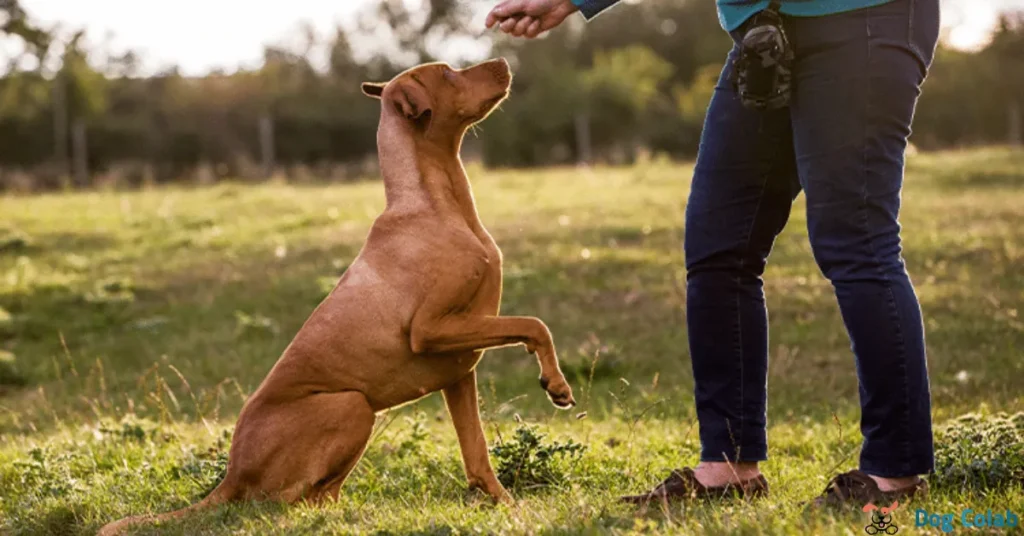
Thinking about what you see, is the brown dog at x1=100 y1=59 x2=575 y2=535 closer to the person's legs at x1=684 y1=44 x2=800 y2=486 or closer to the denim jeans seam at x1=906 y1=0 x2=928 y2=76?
the person's legs at x1=684 y1=44 x2=800 y2=486

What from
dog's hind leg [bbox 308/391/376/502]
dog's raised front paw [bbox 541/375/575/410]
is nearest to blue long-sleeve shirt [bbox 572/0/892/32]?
dog's raised front paw [bbox 541/375/575/410]

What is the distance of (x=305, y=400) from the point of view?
12.9 feet

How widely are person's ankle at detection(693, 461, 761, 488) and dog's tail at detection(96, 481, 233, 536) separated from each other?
5.54 ft

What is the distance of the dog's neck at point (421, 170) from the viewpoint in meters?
3.99

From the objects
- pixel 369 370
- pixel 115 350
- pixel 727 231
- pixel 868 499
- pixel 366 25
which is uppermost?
pixel 366 25

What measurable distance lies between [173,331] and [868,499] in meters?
7.54

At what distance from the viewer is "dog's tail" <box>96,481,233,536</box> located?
3.76 metres

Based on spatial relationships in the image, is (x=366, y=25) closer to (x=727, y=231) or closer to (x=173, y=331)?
(x=173, y=331)

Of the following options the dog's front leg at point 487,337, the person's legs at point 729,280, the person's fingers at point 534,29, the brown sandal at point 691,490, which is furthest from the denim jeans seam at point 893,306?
the person's fingers at point 534,29

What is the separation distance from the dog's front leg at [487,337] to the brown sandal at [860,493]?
3.00 feet

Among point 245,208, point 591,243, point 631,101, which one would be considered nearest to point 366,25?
Result: point 631,101

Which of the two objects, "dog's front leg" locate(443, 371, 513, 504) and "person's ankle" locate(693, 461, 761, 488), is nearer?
"person's ankle" locate(693, 461, 761, 488)

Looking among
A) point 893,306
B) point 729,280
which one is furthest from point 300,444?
point 893,306

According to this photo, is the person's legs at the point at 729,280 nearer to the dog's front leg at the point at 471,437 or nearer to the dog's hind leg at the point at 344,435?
the dog's front leg at the point at 471,437
